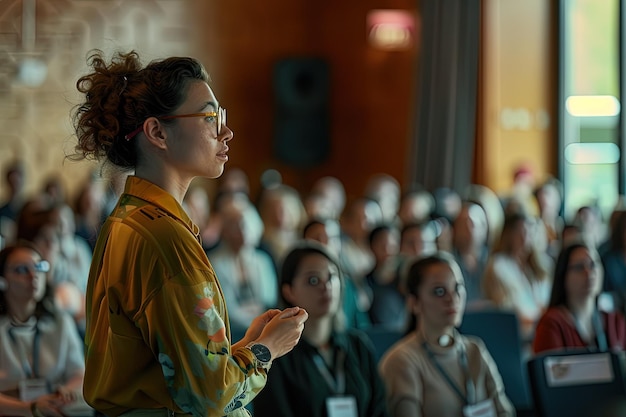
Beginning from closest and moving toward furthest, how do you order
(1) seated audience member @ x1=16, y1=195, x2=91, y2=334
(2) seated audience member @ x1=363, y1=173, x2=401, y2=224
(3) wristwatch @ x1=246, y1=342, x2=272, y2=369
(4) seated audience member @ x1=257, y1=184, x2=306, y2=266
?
(3) wristwatch @ x1=246, y1=342, x2=272, y2=369 → (1) seated audience member @ x1=16, y1=195, x2=91, y2=334 → (4) seated audience member @ x1=257, y1=184, x2=306, y2=266 → (2) seated audience member @ x1=363, y1=173, x2=401, y2=224

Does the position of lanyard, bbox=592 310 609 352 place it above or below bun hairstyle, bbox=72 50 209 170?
below

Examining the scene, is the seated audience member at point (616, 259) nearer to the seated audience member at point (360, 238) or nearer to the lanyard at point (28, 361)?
the seated audience member at point (360, 238)

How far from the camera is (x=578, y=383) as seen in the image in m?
3.77

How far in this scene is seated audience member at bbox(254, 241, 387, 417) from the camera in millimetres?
3383

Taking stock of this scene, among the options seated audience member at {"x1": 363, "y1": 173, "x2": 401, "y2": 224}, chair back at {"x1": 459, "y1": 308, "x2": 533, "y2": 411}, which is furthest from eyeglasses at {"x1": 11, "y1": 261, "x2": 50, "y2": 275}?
seated audience member at {"x1": 363, "y1": 173, "x2": 401, "y2": 224}

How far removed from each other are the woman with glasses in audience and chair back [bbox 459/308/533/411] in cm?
258

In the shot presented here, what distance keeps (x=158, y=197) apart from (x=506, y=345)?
2.81m

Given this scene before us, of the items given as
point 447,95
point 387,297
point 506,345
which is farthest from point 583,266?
point 447,95

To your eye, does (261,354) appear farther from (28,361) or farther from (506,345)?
(506,345)

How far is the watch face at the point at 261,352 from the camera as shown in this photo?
177 centimetres

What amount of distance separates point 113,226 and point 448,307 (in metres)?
1.91

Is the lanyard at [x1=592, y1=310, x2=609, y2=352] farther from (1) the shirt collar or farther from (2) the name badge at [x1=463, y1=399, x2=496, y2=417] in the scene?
(1) the shirt collar

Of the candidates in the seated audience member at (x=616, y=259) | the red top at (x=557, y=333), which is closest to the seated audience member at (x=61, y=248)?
the red top at (x=557, y=333)

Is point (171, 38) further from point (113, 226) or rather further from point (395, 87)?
point (113, 226)
